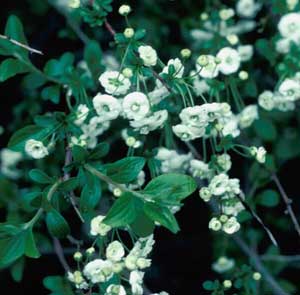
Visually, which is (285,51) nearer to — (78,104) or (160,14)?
(78,104)

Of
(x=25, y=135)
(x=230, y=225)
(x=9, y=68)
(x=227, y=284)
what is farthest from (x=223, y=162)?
(x=9, y=68)

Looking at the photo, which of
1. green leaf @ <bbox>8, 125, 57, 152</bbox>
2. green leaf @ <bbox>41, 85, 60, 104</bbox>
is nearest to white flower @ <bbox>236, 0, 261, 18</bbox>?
green leaf @ <bbox>41, 85, 60, 104</bbox>

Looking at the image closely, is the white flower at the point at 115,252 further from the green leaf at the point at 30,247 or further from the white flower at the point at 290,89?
the white flower at the point at 290,89

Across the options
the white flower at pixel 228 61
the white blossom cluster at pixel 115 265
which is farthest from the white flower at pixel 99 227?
the white flower at pixel 228 61

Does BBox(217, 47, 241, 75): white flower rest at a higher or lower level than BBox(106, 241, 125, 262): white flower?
higher

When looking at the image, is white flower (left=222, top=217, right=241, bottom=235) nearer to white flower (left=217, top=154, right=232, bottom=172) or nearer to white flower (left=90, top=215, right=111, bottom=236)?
white flower (left=217, top=154, right=232, bottom=172)
